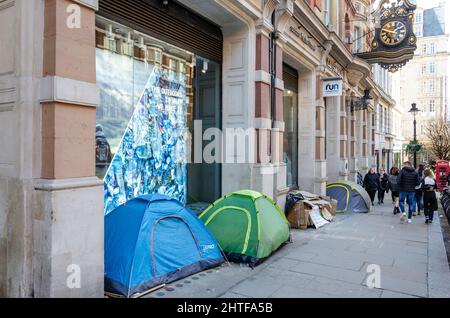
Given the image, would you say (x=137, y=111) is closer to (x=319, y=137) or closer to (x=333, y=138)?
(x=319, y=137)

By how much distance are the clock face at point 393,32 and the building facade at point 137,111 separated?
7.76ft

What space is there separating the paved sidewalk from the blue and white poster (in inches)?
94.3

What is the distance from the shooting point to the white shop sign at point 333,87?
13609 mm

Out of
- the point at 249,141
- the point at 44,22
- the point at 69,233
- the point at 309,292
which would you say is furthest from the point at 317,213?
the point at 44,22

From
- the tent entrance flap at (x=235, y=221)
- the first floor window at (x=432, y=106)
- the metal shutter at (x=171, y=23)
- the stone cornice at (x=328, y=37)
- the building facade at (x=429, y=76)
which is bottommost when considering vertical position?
the tent entrance flap at (x=235, y=221)

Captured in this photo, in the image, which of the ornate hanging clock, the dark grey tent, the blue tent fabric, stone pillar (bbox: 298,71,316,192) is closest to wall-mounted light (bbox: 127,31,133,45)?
the blue tent fabric

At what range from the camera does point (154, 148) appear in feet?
24.8

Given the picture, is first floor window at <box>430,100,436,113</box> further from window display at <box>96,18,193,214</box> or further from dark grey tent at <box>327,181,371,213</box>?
window display at <box>96,18,193,214</box>

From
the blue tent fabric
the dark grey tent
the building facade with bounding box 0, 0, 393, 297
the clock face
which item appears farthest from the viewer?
the clock face

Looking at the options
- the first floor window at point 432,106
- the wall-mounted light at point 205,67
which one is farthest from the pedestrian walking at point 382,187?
the first floor window at point 432,106

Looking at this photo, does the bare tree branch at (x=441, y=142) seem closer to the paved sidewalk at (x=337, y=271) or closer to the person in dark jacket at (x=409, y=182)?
the person in dark jacket at (x=409, y=182)

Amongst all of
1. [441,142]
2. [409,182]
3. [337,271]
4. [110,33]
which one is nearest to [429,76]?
[441,142]

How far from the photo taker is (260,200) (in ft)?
22.4

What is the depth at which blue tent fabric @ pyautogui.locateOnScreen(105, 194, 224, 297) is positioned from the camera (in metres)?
4.78
